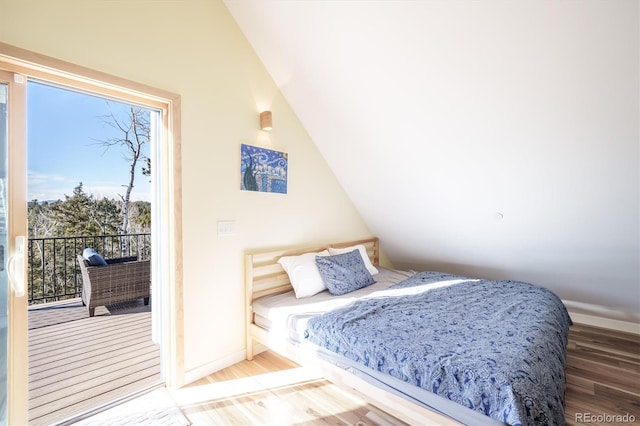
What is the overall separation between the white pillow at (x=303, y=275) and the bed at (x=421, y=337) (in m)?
0.01

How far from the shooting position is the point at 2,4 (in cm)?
149

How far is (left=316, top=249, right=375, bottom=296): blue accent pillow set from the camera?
2723 millimetres

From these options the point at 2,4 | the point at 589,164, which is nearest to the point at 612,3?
the point at 589,164

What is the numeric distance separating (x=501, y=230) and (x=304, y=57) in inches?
101

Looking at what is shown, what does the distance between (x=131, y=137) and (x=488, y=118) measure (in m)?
4.86

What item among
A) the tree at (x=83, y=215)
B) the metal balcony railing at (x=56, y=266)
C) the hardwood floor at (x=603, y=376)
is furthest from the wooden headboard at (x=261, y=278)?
the metal balcony railing at (x=56, y=266)

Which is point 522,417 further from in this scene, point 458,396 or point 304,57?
point 304,57

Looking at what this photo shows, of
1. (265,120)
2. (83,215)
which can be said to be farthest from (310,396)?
(83,215)

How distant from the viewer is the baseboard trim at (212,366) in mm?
2238

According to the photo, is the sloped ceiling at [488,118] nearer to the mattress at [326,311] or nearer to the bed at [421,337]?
the bed at [421,337]

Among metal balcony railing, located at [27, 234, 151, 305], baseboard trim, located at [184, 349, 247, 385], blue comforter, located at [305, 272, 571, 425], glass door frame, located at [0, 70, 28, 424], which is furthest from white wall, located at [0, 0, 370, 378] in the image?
metal balcony railing, located at [27, 234, 151, 305]

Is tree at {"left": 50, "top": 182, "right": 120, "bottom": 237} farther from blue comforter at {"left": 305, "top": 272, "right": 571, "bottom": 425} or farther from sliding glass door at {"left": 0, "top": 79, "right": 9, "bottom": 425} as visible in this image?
blue comforter at {"left": 305, "top": 272, "right": 571, "bottom": 425}

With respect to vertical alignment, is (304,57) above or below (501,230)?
above

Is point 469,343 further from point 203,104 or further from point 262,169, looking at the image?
point 203,104
